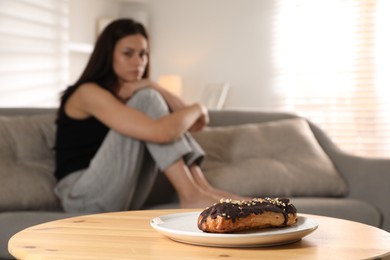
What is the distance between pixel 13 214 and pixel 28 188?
20 centimetres

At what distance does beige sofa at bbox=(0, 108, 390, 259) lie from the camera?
2822 millimetres

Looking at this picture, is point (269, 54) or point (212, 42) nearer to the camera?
point (269, 54)

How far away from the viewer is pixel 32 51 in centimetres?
476

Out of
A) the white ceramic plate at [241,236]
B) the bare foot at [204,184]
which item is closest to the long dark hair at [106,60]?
the bare foot at [204,184]

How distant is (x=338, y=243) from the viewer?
1.42 metres

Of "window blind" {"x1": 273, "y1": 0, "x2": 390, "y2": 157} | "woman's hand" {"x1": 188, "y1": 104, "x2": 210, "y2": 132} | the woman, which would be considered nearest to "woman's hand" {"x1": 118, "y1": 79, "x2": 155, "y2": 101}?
the woman

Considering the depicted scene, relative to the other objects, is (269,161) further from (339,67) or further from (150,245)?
(339,67)

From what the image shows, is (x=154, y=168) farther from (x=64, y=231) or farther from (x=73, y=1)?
(x=73, y=1)

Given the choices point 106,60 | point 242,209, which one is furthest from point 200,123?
point 242,209

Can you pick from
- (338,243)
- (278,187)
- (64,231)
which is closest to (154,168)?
(278,187)

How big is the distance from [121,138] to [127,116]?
0.09m

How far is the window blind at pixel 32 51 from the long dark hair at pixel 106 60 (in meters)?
1.44

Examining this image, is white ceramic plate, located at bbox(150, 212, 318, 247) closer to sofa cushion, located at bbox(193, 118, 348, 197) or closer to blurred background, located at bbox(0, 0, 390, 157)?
sofa cushion, located at bbox(193, 118, 348, 197)

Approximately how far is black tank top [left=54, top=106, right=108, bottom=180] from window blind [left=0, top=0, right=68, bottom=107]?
1.54 meters
